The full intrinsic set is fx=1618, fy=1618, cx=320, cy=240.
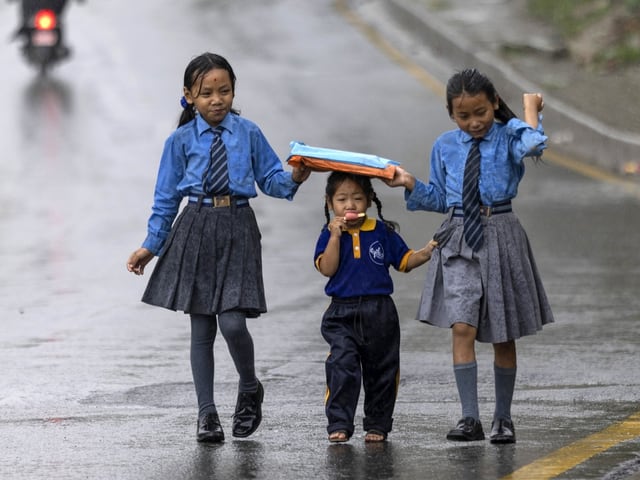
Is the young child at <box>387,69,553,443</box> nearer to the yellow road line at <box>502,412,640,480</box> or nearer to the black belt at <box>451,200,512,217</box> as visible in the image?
the black belt at <box>451,200,512,217</box>

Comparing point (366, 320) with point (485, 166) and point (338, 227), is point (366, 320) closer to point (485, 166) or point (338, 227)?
point (338, 227)

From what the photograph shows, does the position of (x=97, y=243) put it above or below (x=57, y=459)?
above

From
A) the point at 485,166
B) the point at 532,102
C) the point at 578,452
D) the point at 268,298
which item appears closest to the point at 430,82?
the point at 268,298

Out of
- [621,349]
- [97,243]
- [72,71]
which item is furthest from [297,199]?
[72,71]

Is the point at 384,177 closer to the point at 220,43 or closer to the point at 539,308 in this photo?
the point at 539,308

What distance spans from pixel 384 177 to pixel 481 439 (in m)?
1.11

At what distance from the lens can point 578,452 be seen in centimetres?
614

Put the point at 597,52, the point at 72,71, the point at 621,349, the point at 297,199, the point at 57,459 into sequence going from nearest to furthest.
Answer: the point at 57,459
the point at 621,349
the point at 297,199
the point at 597,52
the point at 72,71

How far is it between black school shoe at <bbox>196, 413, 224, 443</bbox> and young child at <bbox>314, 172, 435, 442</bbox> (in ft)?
1.47

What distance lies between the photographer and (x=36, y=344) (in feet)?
30.1

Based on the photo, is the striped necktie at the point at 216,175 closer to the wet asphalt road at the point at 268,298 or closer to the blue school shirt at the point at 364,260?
the blue school shirt at the point at 364,260

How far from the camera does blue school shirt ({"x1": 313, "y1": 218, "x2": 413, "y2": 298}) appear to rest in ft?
21.6

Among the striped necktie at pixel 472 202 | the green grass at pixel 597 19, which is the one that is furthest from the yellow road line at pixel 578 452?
the green grass at pixel 597 19

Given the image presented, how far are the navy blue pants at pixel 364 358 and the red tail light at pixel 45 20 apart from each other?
15158 mm
